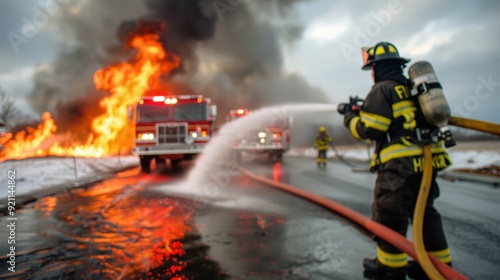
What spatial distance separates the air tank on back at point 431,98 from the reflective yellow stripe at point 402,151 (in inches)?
3.2

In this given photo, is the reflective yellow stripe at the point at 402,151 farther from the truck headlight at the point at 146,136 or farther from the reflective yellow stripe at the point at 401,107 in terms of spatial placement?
the truck headlight at the point at 146,136

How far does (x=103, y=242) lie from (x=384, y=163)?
2875 mm

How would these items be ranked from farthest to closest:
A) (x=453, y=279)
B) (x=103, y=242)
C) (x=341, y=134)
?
(x=341, y=134), (x=103, y=242), (x=453, y=279)

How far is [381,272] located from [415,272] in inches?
13.1

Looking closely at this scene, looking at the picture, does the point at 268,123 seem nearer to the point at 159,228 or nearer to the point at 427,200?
the point at 159,228

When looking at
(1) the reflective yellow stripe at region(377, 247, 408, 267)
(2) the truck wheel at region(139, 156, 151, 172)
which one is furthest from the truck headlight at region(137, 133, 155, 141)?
(1) the reflective yellow stripe at region(377, 247, 408, 267)

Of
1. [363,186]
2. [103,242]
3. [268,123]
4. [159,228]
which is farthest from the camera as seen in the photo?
[268,123]

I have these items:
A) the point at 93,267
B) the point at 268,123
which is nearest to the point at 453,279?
the point at 93,267

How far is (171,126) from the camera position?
1139 centimetres

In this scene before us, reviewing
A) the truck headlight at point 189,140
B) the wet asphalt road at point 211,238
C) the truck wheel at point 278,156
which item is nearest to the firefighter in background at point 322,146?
the truck wheel at point 278,156

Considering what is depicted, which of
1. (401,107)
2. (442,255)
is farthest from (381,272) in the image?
(401,107)

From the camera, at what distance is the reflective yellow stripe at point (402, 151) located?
2558mm

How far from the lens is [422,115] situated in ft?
8.66

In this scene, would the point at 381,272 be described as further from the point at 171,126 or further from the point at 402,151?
the point at 171,126
